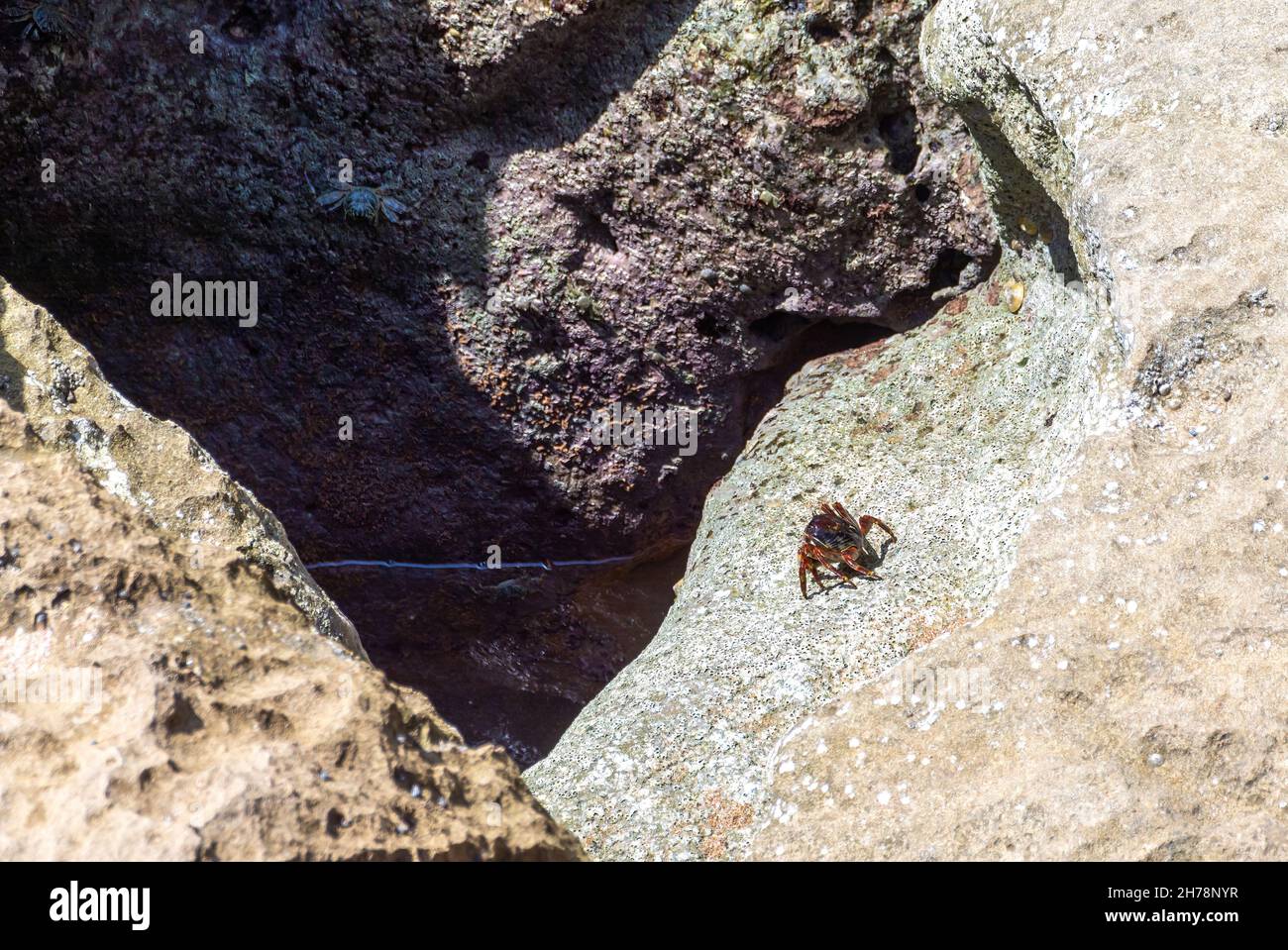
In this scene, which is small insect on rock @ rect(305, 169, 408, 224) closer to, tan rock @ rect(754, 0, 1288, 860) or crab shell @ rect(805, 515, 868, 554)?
crab shell @ rect(805, 515, 868, 554)

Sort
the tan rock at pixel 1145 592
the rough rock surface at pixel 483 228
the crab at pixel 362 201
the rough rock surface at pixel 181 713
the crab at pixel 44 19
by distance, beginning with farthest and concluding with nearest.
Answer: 1. the crab at pixel 362 201
2. the rough rock surface at pixel 483 228
3. the crab at pixel 44 19
4. the tan rock at pixel 1145 592
5. the rough rock surface at pixel 181 713

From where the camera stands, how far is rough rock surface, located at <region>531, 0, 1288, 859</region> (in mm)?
2254

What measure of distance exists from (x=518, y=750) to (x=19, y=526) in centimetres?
349

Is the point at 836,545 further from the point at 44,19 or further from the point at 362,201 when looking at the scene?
the point at 44,19

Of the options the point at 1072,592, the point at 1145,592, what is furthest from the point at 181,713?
the point at 1145,592

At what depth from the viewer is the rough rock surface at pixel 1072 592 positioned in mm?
2254

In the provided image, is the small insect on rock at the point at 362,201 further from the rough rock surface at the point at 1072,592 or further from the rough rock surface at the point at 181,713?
the rough rock surface at the point at 181,713

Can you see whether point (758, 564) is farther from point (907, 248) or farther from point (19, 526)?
point (19, 526)

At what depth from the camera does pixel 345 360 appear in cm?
455

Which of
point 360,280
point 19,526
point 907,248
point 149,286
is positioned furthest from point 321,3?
point 19,526

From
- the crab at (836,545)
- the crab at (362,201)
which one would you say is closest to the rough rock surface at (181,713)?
the crab at (836,545)

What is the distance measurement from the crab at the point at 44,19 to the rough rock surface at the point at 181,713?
2196 mm

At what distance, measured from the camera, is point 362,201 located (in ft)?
14.0

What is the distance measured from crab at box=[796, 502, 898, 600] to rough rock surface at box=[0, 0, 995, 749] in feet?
4.15
